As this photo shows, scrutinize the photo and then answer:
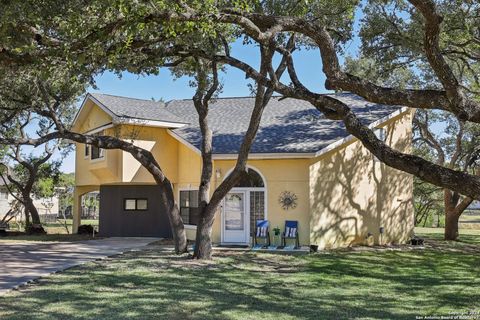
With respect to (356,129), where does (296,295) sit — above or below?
below

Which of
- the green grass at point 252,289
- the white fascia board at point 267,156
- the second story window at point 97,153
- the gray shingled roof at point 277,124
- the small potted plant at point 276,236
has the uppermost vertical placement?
the gray shingled roof at point 277,124

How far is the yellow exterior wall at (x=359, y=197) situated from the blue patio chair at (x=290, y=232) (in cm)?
54

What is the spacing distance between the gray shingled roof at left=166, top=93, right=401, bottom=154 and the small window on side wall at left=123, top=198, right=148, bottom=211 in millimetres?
3944

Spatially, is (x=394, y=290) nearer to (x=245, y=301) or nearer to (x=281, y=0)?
(x=245, y=301)

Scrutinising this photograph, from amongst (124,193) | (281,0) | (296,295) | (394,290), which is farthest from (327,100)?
(124,193)

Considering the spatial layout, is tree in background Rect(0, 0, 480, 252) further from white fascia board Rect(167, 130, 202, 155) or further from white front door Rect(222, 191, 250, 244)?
white front door Rect(222, 191, 250, 244)

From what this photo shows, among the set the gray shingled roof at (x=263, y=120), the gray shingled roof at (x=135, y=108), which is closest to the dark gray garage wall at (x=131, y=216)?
the gray shingled roof at (x=135, y=108)

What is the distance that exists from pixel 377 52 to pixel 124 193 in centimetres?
1268

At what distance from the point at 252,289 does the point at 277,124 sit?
11.0m

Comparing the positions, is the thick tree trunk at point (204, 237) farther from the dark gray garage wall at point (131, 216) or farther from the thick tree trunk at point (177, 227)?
the dark gray garage wall at point (131, 216)

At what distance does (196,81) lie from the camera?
14.4 meters

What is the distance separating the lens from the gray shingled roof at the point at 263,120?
17.3m

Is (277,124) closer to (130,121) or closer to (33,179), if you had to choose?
(130,121)

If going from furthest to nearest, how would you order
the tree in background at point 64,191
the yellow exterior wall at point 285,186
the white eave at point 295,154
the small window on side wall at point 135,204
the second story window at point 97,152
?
1. the tree in background at point 64,191
2. the small window on side wall at point 135,204
3. the second story window at point 97,152
4. the yellow exterior wall at point 285,186
5. the white eave at point 295,154
